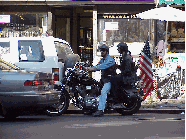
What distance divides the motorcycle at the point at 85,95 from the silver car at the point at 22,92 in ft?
4.37

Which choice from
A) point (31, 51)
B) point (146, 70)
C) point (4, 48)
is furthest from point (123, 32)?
point (4, 48)

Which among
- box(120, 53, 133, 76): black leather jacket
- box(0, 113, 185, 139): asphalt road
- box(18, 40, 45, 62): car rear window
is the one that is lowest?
box(0, 113, 185, 139): asphalt road

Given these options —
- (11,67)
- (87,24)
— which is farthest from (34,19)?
(11,67)

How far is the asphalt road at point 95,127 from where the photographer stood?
7.82 meters

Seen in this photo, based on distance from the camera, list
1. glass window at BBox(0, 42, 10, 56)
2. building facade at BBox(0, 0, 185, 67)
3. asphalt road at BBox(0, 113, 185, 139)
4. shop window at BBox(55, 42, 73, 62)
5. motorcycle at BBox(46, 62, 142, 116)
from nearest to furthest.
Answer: asphalt road at BBox(0, 113, 185, 139), motorcycle at BBox(46, 62, 142, 116), glass window at BBox(0, 42, 10, 56), shop window at BBox(55, 42, 73, 62), building facade at BBox(0, 0, 185, 67)

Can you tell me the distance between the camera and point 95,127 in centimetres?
892

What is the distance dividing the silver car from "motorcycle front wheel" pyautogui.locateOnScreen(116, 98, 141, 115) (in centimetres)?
224

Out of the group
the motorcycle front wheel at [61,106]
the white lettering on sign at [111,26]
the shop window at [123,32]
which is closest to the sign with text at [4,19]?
the shop window at [123,32]

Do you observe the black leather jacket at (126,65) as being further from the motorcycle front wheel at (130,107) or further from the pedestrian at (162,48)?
the pedestrian at (162,48)

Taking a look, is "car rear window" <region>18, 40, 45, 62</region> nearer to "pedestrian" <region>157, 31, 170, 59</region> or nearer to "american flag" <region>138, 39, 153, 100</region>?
"american flag" <region>138, 39, 153, 100</region>

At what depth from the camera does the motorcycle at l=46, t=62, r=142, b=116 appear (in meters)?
11.0

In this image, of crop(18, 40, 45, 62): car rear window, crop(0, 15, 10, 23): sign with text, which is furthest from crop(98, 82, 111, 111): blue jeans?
crop(0, 15, 10, 23): sign with text

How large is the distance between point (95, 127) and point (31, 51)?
13.7 feet

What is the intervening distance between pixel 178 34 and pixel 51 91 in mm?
9967
